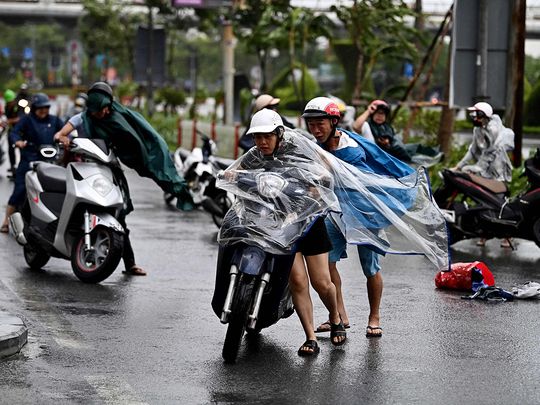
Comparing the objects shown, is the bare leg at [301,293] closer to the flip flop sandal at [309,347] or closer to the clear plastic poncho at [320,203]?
the flip flop sandal at [309,347]

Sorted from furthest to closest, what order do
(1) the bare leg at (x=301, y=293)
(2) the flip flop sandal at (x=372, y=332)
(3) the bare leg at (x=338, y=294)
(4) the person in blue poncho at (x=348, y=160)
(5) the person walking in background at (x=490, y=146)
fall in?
1. (5) the person walking in background at (x=490, y=146)
2. (3) the bare leg at (x=338, y=294)
3. (2) the flip flop sandal at (x=372, y=332)
4. (4) the person in blue poncho at (x=348, y=160)
5. (1) the bare leg at (x=301, y=293)

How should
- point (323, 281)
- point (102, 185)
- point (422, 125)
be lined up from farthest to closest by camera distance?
point (422, 125) < point (102, 185) < point (323, 281)

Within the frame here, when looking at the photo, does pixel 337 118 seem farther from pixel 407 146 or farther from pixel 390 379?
pixel 407 146

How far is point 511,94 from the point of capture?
64.1ft

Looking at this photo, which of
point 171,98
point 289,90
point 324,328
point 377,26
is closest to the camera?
point 324,328

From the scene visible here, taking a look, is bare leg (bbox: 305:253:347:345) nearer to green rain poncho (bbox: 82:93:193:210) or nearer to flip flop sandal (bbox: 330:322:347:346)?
flip flop sandal (bbox: 330:322:347:346)

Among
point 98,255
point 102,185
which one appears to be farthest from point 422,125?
point 98,255

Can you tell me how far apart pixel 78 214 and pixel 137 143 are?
2.81ft

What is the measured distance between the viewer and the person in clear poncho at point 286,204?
837 cm

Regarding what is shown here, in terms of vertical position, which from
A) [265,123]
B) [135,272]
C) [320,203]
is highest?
[265,123]

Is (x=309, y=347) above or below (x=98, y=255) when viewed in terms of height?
above

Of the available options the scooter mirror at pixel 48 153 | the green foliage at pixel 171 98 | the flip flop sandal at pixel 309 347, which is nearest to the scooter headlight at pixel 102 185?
the scooter mirror at pixel 48 153

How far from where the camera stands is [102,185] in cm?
1198

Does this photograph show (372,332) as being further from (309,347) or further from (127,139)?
(127,139)
